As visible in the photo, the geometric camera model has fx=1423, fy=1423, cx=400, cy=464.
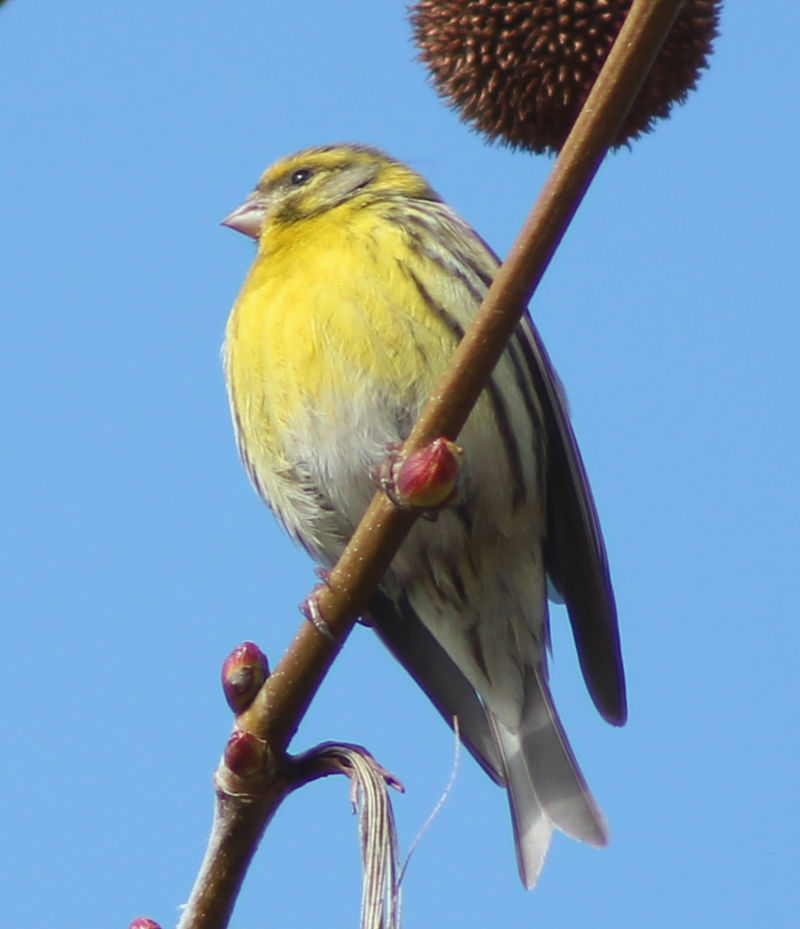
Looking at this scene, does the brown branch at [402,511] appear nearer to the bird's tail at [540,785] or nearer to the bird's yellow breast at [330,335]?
the bird's yellow breast at [330,335]

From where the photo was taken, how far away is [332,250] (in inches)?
141

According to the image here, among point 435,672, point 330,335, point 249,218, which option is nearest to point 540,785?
point 435,672

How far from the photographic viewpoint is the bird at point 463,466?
3.36 metres

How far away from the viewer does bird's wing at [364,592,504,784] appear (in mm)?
3805

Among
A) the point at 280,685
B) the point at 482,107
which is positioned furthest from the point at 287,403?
the point at 280,685

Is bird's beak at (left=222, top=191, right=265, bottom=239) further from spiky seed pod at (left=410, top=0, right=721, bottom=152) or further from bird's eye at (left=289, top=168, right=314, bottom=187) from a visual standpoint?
spiky seed pod at (left=410, top=0, right=721, bottom=152)

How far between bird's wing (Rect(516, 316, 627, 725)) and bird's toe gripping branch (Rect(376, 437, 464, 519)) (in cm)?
155

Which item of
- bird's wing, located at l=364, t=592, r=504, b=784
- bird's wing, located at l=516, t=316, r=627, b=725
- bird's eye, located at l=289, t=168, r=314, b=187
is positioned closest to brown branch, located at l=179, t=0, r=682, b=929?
bird's wing, located at l=516, t=316, r=627, b=725

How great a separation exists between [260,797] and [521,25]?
142 centimetres

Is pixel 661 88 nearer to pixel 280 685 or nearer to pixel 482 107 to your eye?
pixel 482 107

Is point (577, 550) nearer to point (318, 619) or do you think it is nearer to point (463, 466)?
point (463, 466)

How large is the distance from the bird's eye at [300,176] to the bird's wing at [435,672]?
1311mm

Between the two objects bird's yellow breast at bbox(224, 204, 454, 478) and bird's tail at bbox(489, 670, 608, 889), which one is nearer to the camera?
bird's yellow breast at bbox(224, 204, 454, 478)

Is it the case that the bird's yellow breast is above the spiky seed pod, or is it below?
below
